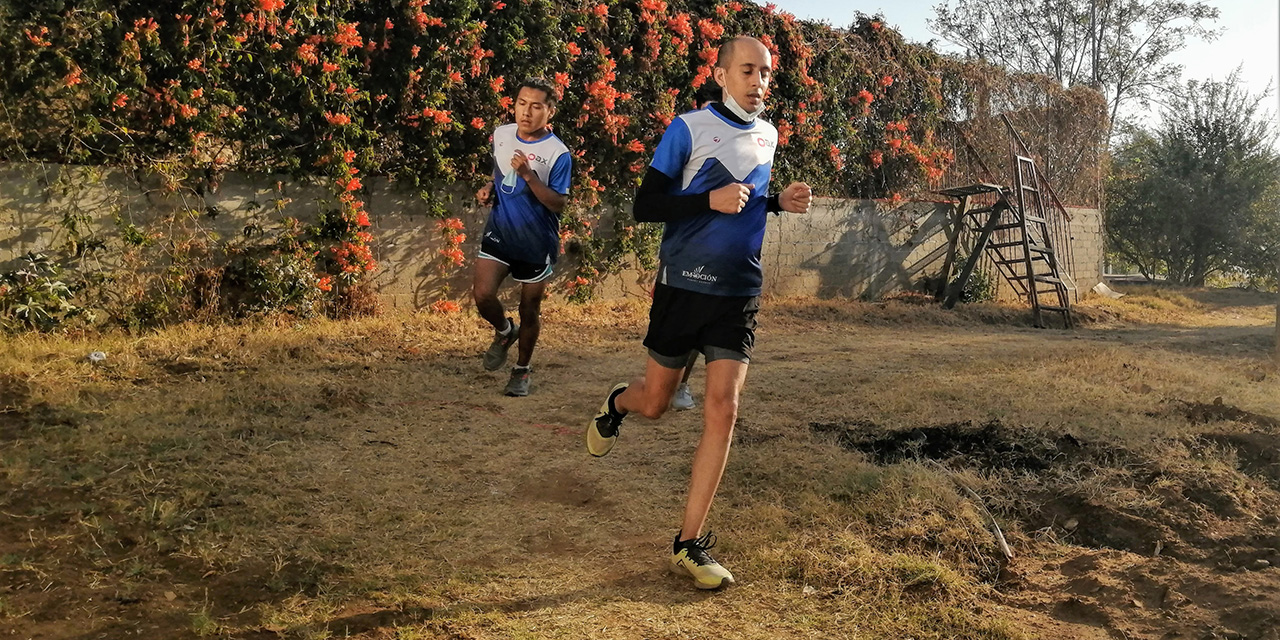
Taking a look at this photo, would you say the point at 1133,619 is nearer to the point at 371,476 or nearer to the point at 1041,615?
the point at 1041,615

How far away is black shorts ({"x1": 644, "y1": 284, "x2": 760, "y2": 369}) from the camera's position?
2.85 metres

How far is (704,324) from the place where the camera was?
2.88 m

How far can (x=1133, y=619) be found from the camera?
101 inches

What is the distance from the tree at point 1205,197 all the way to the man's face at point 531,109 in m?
15.6

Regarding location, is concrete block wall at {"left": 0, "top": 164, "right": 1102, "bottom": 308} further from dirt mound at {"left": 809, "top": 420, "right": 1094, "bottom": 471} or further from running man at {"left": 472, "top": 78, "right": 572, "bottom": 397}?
dirt mound at {"left": 809, "top": 420, "right": 1094, "bottom": 471}

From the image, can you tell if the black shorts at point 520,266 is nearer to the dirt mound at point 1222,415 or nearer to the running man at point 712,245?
the running man at point 712,245

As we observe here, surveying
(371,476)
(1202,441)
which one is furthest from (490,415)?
(1202,441)

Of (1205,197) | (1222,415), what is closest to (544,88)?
(1222,415)

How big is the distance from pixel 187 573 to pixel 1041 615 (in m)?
2.57

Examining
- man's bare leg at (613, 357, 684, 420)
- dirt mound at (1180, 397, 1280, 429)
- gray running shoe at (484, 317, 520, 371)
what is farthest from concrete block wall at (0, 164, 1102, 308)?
dirt mound at (1180, 397, 1280, 429)

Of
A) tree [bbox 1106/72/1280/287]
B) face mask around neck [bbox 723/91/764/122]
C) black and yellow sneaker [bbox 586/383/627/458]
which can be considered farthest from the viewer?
tree [bbox 1106/72/1280/287]

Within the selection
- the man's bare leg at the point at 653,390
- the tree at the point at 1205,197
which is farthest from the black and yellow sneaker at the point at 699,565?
the tree at the point at 1205,197

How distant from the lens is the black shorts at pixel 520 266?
5188 millimetres

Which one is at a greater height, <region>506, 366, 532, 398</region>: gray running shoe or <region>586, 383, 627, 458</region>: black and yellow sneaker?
<region>586, 383, 627, 458</region>: black and yellow sneaker
